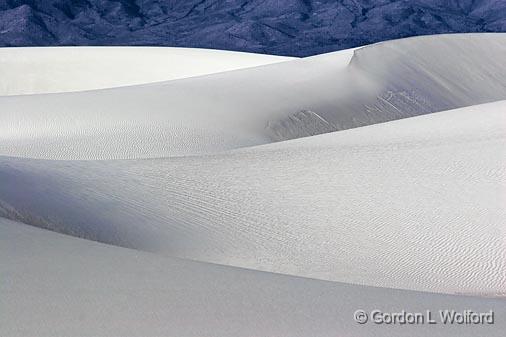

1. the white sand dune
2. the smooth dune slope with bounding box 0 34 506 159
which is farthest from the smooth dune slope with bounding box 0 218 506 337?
the smooth dune slope with bounding box 0 34 506 159

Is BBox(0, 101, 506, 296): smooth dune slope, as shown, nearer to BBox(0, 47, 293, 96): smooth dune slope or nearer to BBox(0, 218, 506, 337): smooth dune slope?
BBox(0, 218, 506, 337): smooth dune slope

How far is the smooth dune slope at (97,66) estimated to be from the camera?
2136 centimetres

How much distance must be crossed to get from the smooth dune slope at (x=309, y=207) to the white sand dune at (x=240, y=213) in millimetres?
17

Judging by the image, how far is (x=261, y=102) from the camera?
46.1ft

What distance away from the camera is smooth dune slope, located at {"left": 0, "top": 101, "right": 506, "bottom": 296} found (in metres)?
5.36

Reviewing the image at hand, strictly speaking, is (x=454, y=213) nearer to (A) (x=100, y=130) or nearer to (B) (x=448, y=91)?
(A) (x=100, y=130)

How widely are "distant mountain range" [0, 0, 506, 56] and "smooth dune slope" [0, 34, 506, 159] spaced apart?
50493 millimetres

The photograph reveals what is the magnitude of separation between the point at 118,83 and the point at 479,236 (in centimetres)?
1650

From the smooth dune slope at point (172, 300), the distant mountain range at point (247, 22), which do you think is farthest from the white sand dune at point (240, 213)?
the distant mountain range at point (247, 22)

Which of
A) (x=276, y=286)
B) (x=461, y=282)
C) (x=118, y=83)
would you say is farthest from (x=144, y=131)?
(x=118, y=83)

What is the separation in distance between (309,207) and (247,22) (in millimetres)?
70612

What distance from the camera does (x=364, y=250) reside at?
18.5ft

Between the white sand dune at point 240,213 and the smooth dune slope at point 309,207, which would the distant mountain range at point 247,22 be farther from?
the smooth dune slope at point 309,207

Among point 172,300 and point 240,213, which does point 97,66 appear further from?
point 172,300
